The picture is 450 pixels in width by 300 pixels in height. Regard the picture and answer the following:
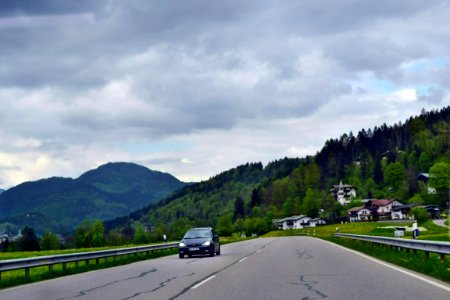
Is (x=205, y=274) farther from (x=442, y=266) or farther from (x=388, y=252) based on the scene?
(x=388, y=252)

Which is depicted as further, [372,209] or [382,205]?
[382,205]

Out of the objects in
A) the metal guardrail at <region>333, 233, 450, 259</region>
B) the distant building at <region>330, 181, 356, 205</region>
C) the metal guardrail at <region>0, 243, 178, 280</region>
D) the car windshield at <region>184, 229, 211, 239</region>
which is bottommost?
the metal guardrail at <region>333, 233, 450, 259</region>

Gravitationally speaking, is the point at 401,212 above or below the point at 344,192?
below

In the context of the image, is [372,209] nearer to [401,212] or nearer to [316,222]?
[401,212]

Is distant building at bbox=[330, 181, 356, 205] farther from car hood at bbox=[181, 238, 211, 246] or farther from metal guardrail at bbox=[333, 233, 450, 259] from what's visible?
metal guardrail at bbox=[333, 233, 450, 259]

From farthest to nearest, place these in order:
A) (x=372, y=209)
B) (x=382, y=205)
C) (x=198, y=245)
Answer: (x=382, y=205) < (x=372, y=209) < (x=198, y=245)

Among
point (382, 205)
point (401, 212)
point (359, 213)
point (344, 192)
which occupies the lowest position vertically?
point (401, 212)

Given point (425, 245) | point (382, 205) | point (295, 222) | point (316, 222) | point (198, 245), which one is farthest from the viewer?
point (295, 222)

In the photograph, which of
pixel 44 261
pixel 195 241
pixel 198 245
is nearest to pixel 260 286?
pixel 44 261

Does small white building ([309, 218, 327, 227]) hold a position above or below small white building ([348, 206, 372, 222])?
below

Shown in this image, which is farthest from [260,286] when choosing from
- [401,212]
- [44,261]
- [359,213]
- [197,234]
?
[359,213]

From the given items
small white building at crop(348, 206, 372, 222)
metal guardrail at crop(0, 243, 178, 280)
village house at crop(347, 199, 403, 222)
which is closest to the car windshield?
metal guardrail at crop(0, 243, 178, 280)

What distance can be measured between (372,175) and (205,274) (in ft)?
616

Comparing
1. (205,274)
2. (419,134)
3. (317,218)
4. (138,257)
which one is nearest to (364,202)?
(317,218)
